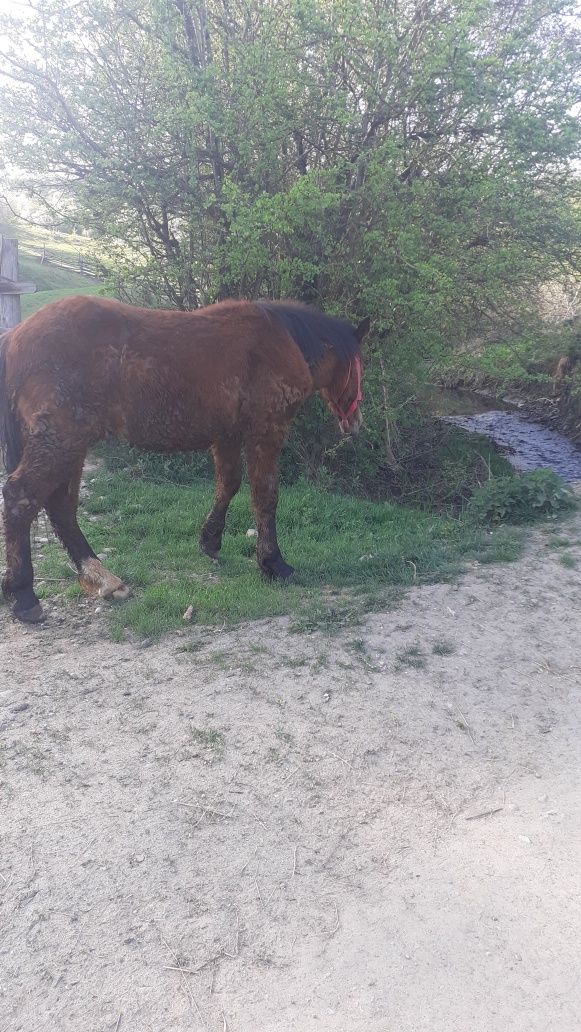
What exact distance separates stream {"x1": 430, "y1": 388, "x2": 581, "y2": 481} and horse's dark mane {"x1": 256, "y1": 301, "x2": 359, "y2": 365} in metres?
4.50

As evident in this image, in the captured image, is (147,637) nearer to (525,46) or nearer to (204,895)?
(204,895)

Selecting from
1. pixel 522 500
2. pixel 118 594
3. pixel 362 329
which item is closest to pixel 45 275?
pixel 362 329

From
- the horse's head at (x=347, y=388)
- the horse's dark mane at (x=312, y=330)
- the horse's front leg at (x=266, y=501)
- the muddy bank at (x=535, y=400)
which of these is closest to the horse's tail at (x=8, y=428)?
the horse's front leg at (x=266, y=501)

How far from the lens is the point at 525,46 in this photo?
24.3 ft

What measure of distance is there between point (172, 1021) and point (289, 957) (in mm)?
425

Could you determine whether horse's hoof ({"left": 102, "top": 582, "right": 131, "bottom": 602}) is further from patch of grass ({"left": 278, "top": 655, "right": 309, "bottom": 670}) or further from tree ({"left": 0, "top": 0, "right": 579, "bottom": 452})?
tree ({"left": 0, "top": 0, "right": 579, "bottom": 452})

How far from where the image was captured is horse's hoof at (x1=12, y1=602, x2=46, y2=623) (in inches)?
187

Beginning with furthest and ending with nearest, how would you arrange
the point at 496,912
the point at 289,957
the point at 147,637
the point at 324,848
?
the point at 147,637, the point at 324,848, the point at 496,912, the point at 289,957

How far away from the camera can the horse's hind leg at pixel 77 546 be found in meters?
5.10

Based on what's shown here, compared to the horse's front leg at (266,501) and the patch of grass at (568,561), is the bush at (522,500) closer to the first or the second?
the patch of grass at (568,561)

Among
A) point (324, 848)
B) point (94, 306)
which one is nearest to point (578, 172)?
point (94, 306)

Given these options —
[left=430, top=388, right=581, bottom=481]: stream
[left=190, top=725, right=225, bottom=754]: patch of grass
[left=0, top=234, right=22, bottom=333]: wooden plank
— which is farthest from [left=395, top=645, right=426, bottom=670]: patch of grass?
[left=0, top=234, right=22, bottom=333]: wooden plank

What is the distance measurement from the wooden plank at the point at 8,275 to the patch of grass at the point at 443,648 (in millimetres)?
7142

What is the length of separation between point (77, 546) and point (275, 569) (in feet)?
5.28
